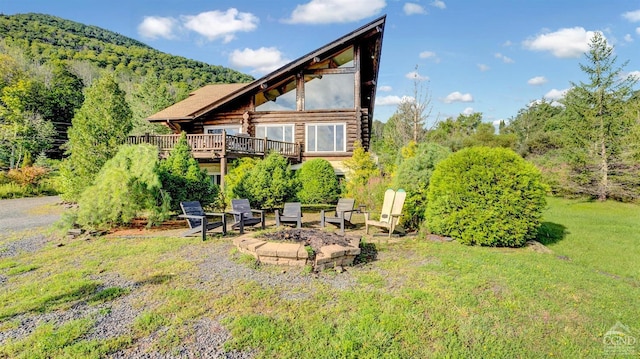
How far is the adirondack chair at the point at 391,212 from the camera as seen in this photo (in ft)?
25.3

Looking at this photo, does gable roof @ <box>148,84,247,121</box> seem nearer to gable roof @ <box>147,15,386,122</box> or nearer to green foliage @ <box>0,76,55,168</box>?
gable roof @ <box>147,15,386,122</box>

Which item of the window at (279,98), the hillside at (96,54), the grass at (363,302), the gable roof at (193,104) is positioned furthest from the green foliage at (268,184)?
the hillside at (96,54)

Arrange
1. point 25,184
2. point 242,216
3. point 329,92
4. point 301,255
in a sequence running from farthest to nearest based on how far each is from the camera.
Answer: point 25,184
point 329,92
point 242,216
point 301,255

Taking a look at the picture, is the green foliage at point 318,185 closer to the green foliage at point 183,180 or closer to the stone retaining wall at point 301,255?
the green foliage at point 183,180

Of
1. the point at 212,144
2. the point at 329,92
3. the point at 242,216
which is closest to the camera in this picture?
the point at 242,216

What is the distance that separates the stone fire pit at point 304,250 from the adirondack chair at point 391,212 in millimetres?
2096

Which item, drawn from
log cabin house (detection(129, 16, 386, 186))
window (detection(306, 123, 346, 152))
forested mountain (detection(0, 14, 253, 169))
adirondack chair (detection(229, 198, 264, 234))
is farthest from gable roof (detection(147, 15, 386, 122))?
adirondack chair (detection(229, 198, 264, 234))

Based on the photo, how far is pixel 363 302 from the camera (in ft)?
12.6

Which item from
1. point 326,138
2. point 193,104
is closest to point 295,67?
point 326,138

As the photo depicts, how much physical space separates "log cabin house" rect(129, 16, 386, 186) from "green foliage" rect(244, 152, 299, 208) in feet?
19.3

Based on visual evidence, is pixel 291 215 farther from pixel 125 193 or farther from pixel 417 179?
pixel 125 193

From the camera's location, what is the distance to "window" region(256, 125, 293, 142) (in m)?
18.7

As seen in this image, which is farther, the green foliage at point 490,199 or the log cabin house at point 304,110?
the log cabin house at point 304,110

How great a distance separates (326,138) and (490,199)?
12202 mm
